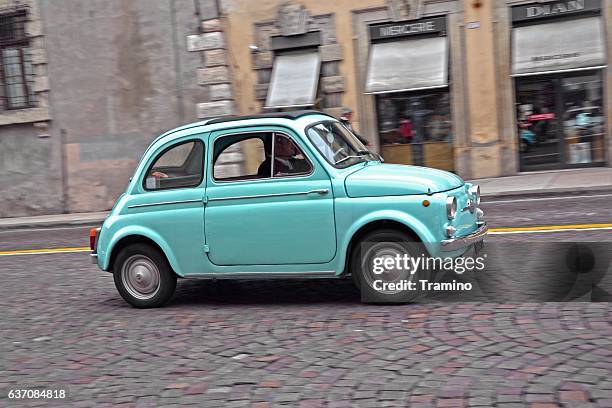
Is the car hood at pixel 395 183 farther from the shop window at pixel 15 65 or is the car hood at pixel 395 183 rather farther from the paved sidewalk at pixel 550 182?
the shop window at pixel 15 65

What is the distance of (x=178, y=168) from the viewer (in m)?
7.40

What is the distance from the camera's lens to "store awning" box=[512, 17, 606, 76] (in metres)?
17.5

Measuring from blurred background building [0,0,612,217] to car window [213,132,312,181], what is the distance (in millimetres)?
11830

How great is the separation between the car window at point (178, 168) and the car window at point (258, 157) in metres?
0.18

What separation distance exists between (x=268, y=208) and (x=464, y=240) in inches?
68.2

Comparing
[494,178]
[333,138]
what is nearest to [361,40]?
[494,178]

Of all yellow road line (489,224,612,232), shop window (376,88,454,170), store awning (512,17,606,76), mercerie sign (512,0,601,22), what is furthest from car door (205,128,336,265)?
mercerie sign (512,0,601,22)

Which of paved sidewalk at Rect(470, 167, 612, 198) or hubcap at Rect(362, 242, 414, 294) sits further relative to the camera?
paved sidewalk at Rect(470, 167, 612, 198)

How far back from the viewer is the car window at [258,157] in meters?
6.93

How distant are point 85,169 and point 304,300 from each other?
51.4ft

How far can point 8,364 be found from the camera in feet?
19.8

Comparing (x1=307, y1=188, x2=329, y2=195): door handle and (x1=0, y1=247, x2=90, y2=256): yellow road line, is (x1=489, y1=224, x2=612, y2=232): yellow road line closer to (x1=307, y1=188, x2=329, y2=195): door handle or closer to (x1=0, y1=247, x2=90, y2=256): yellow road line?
(x1=307, y1=188, x2=329, y2=195): door handle

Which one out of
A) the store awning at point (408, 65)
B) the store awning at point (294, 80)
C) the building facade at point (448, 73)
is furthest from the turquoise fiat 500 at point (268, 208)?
the store awning at point (294, 80)

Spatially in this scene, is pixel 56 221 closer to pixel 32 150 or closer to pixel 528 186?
pixel 32 150
